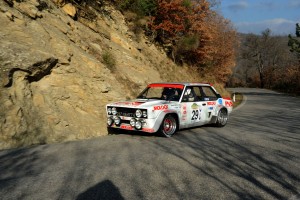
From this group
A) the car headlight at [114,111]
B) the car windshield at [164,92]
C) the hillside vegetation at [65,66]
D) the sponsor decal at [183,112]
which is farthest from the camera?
the car windshield at [164,92]

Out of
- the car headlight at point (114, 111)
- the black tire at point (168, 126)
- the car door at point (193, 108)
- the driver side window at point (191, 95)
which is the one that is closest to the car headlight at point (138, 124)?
the black tire at point (168, 126)

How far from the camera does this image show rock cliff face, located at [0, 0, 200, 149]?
29.4 ft

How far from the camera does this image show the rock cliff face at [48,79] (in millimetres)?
8961

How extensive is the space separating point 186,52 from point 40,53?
17.6 m

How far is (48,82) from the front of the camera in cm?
1034

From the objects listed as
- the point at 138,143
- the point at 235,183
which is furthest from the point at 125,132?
the point at 235,183

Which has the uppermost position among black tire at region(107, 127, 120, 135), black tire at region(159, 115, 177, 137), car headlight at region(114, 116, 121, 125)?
car headlight at region(114, 116, 121, 125)

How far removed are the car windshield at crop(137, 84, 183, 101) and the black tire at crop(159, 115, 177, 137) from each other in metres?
0.83

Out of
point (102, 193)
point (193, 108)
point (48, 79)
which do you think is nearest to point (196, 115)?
point (193, 108)

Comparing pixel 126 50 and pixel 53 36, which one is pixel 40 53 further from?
pixel 126 50

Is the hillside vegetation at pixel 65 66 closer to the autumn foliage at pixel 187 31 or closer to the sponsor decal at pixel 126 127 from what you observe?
the sponsor decal at pixel 126 127

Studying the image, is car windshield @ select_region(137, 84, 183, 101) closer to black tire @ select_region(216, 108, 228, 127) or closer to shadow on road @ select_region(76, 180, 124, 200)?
black tire @ select_region(216, 108, 228, 127)

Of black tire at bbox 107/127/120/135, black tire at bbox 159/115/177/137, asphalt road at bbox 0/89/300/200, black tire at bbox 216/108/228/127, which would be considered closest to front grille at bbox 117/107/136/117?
asphalt road at bbox 0/89/300/200

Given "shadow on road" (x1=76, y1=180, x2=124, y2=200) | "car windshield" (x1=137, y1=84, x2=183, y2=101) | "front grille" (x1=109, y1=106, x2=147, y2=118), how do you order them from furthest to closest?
"car windshield" (x1=137, y1=84, x2=183, y2=101) → "front grille" (x1=109, y1=106, x2=147, y2=118) → "shadow on road" (x1=76, y1=180, x2=124, y2=200)
